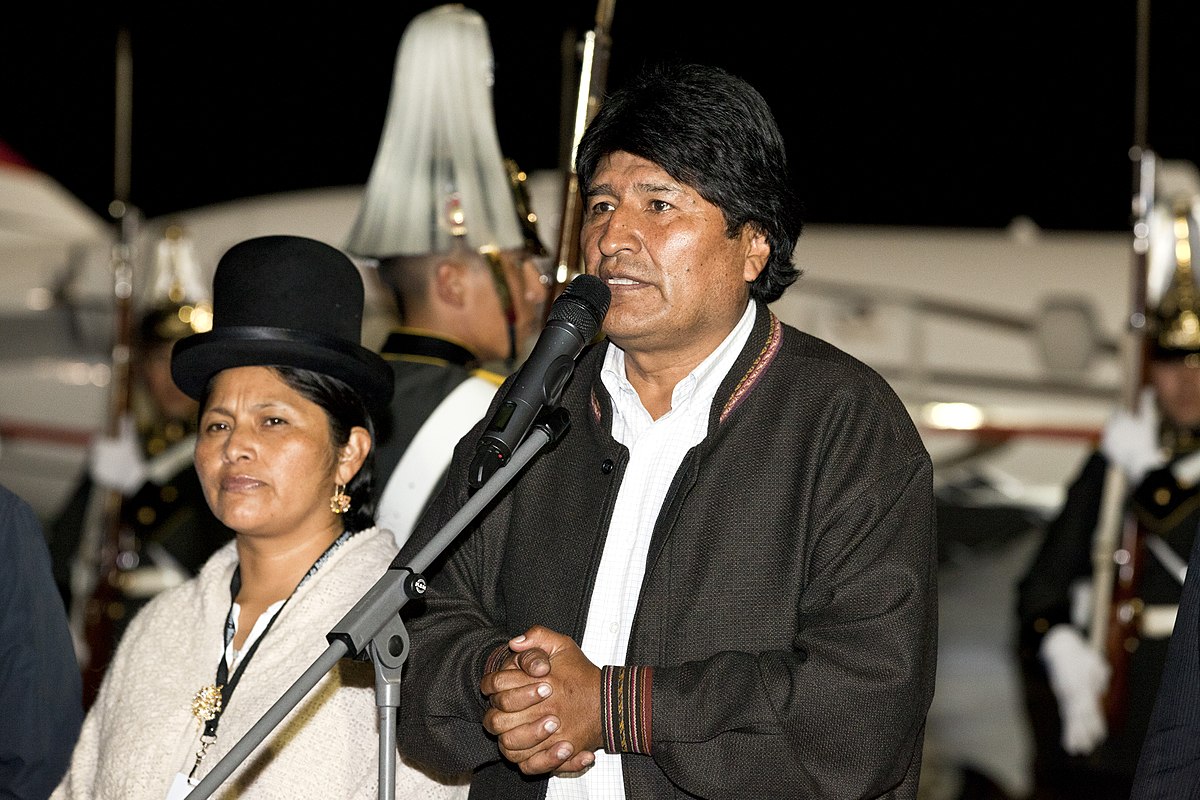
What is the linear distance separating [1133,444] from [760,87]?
5.97 metres

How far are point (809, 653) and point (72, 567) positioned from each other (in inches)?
250

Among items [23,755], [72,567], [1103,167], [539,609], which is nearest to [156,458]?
[72,567]

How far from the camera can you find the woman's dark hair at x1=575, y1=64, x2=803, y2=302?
1972 millimetres

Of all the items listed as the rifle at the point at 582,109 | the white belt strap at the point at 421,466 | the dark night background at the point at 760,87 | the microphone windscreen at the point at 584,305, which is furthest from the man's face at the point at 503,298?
the dark night background at the point at 760,87

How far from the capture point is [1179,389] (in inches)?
219

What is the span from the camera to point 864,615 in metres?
1.80

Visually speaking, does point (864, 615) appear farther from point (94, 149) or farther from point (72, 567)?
point (94, 149)

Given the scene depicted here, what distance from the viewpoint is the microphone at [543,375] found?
5.52ft

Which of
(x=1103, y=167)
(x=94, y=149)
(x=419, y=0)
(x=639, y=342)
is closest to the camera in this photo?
(x=639, y=342)

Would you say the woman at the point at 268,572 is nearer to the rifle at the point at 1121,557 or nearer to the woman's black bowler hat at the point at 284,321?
the woman's black bowler hat at the point at 284,321

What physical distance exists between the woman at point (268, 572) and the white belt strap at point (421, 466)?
Result: 300 mm

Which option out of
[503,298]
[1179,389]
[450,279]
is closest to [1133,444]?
[1179,389]

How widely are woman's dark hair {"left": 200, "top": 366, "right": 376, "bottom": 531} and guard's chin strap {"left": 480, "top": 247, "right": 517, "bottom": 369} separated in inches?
27.8

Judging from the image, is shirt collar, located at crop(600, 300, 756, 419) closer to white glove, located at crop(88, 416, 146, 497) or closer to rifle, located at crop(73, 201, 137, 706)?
rifle, located at crop(73, 201, 137, 706)
